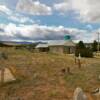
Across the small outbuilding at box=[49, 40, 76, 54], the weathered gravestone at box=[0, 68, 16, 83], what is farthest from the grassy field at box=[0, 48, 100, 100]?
the small outbuilding at box=[49, 40, 76, 54]

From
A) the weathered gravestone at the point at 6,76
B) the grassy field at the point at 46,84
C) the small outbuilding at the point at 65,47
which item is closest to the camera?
the grassy field at the point at 46,84

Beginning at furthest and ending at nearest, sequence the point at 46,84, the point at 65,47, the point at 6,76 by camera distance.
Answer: the point at 65,47, the point at 6,76, the point at 46,84

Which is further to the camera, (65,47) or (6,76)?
(65,47)

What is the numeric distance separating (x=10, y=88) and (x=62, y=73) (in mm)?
5469

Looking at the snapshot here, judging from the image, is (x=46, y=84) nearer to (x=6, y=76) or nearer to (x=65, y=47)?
(x=6, y=76)

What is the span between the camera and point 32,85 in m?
15.0

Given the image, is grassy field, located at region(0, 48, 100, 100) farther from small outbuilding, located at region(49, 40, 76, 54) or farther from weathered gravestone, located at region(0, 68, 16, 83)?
small outbuilding, located at region(49, 40, 76, 54)

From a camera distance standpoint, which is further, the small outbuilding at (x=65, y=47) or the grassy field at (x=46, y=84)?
the small outbuilding at (x=65, y=47)

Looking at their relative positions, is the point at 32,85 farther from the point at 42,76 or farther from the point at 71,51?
the point at 71,51

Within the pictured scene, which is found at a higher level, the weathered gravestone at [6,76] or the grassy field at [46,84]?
the weathered gravestone at [6,76]

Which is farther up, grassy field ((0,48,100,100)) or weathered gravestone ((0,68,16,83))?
weathered gravestone ((0,68,16,83))

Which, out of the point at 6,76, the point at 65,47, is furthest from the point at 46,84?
the point at 65,47

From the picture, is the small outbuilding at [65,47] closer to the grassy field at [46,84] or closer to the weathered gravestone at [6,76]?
the grassy field at [46,84]

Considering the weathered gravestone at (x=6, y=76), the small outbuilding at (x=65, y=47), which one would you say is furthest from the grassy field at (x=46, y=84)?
the small outbuilding at (x=65, y=47)
